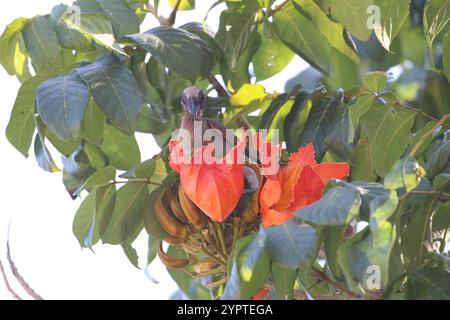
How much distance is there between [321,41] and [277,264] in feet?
2.62

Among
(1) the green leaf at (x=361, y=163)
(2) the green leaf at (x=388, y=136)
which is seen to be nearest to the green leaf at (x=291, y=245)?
(2) the green leaf at (x=388, y=136)

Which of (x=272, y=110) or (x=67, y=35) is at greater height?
(x=67, y=35)

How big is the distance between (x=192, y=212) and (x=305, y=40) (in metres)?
0.63

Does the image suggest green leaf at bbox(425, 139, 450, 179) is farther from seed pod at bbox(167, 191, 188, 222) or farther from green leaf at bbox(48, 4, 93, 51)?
green leaf at bbox(48, 4, 93, 51)

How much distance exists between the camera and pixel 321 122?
1.75m

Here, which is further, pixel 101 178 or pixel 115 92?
pixel 115 92

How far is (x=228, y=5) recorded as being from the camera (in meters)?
1.93

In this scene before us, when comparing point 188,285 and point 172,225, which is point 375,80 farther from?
point 188,285

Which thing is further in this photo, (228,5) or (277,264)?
(228,5)

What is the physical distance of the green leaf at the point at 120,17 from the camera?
1.86 m

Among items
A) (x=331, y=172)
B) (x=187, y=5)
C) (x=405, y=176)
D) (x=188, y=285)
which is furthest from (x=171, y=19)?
(x=405, y=176)
